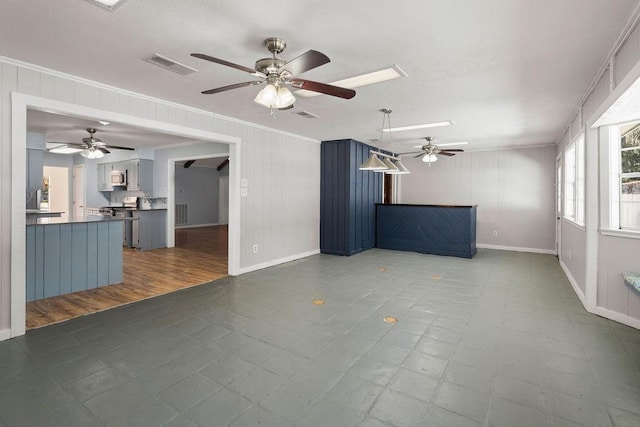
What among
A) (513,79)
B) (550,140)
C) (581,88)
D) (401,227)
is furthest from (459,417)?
(550,140)

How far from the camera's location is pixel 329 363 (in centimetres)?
243

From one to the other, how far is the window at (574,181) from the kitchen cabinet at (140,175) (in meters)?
9.08

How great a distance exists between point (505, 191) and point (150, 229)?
28.9 ft

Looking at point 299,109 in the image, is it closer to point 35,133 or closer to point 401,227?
point 401,227

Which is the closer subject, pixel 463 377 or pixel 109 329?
pixel 463 377

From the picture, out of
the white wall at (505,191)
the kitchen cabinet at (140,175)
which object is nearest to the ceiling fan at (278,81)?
the white wall at (505,191)


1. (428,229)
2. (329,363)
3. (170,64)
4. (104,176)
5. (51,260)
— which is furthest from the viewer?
(104,176)

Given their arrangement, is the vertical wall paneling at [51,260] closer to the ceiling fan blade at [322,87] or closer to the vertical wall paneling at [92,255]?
the vertical wall paneling at [92,255]

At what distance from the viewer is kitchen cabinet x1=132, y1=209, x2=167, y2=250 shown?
7.40 meters

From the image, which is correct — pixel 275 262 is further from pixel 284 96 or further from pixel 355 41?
pixel 355 41

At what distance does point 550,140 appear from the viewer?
6.71m

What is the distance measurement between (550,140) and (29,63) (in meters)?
8.59

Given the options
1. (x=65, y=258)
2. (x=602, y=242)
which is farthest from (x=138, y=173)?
(x=602, y=242)

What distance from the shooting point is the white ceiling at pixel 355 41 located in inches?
81.6
